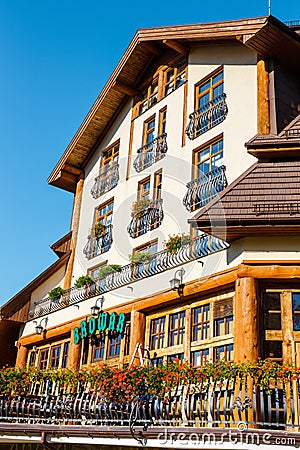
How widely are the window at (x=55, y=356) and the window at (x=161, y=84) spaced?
927 cm

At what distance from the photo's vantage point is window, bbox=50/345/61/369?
756 inches

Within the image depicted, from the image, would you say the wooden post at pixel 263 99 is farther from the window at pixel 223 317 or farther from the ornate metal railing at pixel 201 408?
the ornate metal railing at pixel 201 408

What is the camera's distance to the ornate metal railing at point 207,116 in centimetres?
1661

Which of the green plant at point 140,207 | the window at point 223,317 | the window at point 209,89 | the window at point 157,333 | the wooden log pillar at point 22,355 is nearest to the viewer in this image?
the window at point 223,317

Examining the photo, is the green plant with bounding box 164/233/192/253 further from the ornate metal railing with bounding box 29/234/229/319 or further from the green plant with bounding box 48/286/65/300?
the green plant with bounding box 48/286/65/300

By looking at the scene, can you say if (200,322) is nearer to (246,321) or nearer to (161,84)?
(246,321)

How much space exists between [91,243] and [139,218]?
3.25m

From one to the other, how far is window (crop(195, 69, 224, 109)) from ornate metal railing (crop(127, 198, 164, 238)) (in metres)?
3.45

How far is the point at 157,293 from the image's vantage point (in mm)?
14680

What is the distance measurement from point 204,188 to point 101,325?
505 centimetres

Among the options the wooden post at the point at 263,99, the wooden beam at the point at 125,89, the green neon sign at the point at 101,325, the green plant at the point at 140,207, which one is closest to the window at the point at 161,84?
the wooden beam at the point at 125,89

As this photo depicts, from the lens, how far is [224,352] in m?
12.5

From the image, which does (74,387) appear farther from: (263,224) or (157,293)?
(263,224)

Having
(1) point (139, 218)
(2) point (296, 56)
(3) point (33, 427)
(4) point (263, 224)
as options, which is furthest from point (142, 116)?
(3) point (33, 427)
